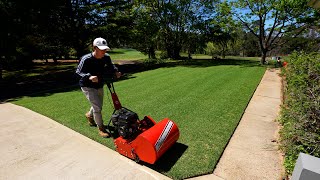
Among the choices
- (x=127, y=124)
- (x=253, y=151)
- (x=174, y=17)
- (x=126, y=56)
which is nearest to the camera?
(x=127, y=124)

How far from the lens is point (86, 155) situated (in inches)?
173

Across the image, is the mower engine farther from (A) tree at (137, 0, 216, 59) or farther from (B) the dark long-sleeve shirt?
(A) tree at (137, 0, 216, 59)

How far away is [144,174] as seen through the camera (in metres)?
3.84

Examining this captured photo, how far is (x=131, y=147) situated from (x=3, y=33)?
1332cm

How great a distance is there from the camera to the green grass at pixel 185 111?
13.9ft

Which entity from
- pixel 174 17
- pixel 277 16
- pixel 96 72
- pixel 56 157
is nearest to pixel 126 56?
pixel 174 17

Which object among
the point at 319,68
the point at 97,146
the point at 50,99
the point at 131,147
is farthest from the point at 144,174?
the point at 50,99

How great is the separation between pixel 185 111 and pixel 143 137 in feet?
10.9

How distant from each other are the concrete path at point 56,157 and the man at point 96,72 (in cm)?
73

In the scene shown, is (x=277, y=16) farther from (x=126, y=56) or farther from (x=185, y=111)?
(x=126, y=56)

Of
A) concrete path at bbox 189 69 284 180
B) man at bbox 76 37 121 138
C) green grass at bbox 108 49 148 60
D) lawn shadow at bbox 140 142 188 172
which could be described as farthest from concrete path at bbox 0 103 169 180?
green grass at bbox 108 49 148 60

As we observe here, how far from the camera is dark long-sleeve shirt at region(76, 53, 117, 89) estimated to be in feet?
15.2

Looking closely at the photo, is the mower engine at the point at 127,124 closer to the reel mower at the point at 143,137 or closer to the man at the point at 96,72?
the reel mower at the point at 143,137

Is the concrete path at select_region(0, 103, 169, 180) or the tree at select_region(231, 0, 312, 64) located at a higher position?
the tree at select_region(231, 0, 312, 64)
